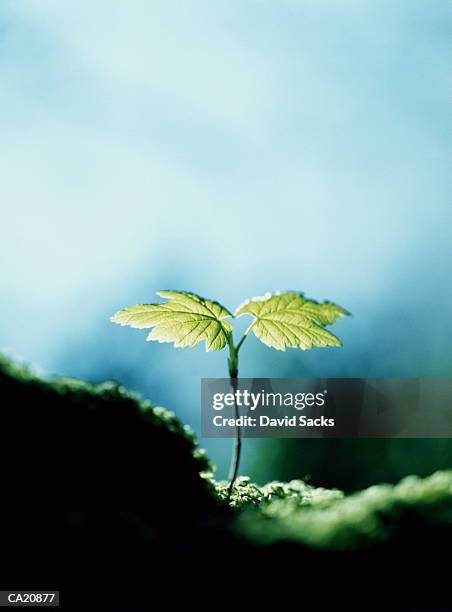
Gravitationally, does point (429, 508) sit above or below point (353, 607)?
above

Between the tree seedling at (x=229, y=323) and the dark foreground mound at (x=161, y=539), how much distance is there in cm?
47

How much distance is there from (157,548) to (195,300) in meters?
0.88

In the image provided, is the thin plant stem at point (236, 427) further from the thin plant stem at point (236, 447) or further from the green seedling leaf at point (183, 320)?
the green seedling leaf at point (183, 320)

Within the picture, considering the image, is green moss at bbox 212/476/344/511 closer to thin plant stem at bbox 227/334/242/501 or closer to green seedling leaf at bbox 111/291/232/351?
thin plant stem at bbox 227/334/242/501

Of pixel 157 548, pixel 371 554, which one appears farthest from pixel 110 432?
pixel 371 554

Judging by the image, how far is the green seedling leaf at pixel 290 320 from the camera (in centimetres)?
153

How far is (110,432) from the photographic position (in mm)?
1182

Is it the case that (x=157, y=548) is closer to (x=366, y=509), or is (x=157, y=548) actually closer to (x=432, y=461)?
(x=366, y=509)

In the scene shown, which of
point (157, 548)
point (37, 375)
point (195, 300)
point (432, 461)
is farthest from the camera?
point (432, 461)

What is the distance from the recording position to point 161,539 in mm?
915

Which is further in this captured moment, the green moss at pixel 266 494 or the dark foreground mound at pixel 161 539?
the green moss at pixel 266 494

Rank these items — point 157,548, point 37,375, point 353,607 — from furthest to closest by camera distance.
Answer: point 37,375 → point 157,548 → point 353,607

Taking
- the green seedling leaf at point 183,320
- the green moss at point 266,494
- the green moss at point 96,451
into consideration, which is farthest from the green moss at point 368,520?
the green seedling leaf at point 183,320

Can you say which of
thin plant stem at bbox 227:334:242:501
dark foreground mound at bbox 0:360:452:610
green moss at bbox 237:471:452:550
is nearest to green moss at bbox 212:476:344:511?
thin plant stem at bbox 227:334:242:501
